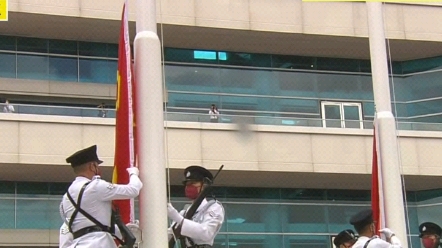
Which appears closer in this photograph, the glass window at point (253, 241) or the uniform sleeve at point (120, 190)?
the uniform sleeve at point (120, 190)

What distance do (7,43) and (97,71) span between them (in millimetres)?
2353

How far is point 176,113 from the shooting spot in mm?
24375

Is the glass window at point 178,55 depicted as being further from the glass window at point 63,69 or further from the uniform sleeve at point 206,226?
the uniform sleeve at point 206,226

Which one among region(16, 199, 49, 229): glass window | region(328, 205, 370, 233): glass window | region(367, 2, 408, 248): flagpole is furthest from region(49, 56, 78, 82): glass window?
region(367, 2, 408, 248): flagpole

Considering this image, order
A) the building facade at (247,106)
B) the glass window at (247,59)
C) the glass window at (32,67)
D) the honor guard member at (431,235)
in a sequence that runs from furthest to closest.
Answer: the glass window at (247,59), the glass window at (32,67), the building facade at (247,106), the honor guard member at (431,235)

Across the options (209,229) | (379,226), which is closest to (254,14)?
(379,226)

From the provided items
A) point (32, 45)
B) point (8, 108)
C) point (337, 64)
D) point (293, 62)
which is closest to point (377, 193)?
point (8, 108)

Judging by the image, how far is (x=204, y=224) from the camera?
8.17m

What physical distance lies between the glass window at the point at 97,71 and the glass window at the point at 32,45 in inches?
40.0

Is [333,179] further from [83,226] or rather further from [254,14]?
[83,226]

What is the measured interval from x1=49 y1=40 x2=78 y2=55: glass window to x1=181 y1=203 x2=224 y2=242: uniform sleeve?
702 inches

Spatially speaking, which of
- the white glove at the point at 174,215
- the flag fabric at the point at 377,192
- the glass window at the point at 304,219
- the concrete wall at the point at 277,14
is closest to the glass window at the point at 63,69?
the concrete wall at the point at 277,14

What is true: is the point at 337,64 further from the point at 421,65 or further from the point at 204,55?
the point at 204,55

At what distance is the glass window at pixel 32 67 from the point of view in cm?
2497
